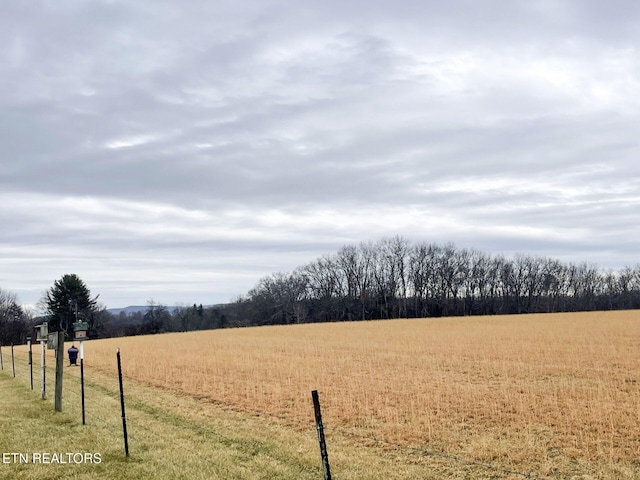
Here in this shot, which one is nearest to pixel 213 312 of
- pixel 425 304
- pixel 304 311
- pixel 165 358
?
pixel 304 311

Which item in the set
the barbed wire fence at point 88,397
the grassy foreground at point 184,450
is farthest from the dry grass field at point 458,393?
the barbed wire fence at point 88,397

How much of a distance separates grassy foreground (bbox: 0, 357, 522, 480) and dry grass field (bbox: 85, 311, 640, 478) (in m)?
0.85

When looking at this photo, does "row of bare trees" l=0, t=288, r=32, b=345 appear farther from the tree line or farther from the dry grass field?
the dry grass field

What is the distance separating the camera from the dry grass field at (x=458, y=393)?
11013 mm

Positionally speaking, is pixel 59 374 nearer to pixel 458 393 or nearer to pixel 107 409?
pixel 107 409

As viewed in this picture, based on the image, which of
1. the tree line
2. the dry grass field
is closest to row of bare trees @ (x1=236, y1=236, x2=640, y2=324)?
the tree line

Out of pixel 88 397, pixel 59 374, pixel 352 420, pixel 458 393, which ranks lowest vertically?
pixel 458 393

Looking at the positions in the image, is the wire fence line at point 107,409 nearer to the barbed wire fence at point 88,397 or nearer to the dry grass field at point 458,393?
the barbed wire fence at point 88,397

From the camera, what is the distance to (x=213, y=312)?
421ft

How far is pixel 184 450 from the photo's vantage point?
10.5 m

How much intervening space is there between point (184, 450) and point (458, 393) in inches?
402

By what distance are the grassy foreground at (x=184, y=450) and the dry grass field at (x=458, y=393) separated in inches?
33.3

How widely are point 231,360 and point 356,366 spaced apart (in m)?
8.19

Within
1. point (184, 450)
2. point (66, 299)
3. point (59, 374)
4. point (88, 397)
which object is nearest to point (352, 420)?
point (184, 450)
